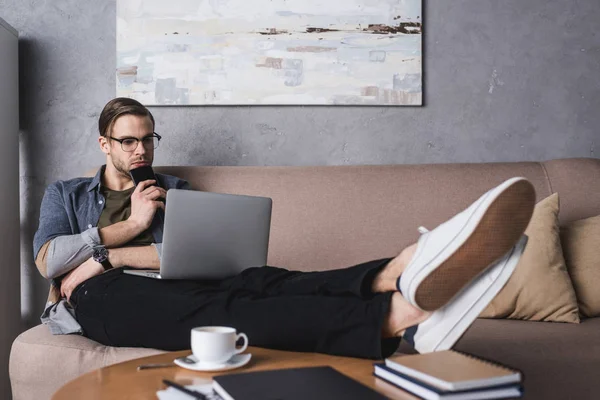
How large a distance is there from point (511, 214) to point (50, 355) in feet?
3.93

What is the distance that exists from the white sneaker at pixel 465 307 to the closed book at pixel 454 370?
13cm

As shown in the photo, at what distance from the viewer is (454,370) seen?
103 cm

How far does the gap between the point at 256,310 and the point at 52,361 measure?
611mm

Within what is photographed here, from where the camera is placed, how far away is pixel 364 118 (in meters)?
2.66

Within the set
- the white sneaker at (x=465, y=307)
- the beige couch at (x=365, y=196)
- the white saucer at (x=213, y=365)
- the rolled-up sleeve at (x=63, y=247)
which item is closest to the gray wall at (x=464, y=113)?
the beige couch at (x=365, y=196)

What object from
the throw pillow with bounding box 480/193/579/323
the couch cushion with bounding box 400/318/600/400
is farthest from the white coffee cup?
the throw pillow with bounding box 480/193/579/323

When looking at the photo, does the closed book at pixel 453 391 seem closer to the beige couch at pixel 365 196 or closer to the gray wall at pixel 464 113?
the beige couch at pixel 365 196

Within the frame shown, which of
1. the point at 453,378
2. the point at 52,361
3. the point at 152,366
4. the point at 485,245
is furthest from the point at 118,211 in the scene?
the point at 453,378

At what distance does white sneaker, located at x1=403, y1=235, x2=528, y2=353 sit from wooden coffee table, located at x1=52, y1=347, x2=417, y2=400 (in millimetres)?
142

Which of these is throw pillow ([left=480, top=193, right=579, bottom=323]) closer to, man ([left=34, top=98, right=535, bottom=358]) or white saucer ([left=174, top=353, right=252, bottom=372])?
man ([left=34, top=98, right=535, bottom=358])

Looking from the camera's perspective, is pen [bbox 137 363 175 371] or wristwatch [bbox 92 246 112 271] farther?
wristwatch [bbox 92 246 112 271]

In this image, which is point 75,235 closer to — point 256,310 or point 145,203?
point 145,203

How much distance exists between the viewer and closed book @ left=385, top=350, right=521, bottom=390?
0.98 m

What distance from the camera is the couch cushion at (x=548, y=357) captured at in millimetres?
1599
